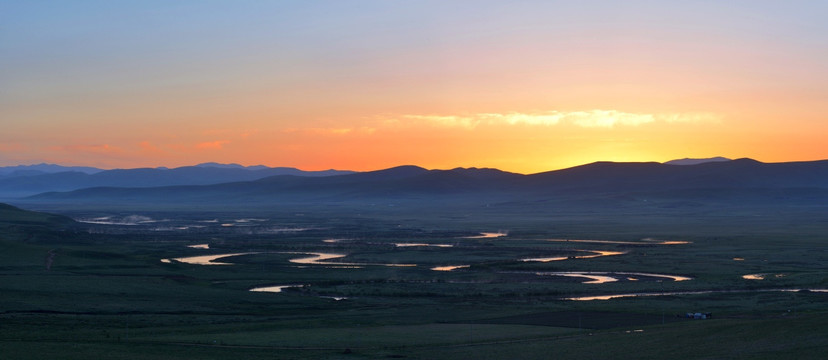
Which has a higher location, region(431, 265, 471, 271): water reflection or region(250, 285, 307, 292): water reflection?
region(431, 265, 471, 271): water reflection

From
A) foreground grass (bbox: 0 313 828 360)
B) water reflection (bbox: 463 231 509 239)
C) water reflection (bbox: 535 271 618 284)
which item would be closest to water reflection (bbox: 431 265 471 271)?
water reflection (bbox: 535 271 618 284)

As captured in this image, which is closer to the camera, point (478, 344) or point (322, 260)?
point (478, 344)

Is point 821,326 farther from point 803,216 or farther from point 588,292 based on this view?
point 803,216

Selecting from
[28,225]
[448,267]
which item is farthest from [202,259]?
[28,225]

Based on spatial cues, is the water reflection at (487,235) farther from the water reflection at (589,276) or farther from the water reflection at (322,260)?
the water reflection at (589,276)

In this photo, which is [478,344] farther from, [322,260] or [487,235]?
[487,235]

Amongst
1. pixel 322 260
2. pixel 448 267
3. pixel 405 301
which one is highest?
pixel 322 260

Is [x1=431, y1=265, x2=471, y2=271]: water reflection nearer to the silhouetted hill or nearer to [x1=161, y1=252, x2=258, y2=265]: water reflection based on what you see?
[x1=161, y1=252, x2=258, y2=265]: water reflection

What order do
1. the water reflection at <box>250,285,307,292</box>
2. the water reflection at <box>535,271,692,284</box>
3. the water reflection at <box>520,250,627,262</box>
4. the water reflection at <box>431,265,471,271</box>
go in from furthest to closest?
the water reflection at <box>520,250,627,262</box> < the water reflection at <box>431,265,471,271</box> < the water reflection at <box>535,271,692,284</box> < the water reflection at <box>250,285,307,292</box>

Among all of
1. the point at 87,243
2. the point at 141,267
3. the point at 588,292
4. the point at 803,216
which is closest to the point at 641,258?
the point at 588,292
